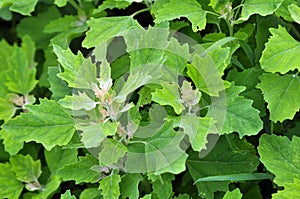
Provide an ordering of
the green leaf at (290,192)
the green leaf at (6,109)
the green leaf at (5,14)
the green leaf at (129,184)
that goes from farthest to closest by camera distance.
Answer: the green leaf at (5,14) → the green leaf at (6,109) → the green leaf at (129,184) → the green leaf at (290,192)

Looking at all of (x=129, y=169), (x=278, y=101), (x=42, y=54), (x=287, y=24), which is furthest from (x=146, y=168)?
(x=42, y=54)

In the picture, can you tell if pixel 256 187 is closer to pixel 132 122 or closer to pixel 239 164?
pixel 239 164

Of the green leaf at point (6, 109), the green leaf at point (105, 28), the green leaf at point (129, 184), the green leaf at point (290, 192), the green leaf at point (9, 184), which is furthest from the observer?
the green leaf at point (6, 109)

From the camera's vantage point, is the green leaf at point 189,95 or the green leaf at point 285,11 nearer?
the green leaf at point 189,95

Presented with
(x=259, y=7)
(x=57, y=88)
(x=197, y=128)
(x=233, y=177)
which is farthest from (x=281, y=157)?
(x=57, y=88)

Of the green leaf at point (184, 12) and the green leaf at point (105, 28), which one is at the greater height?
the green leaf at point (184, 12)

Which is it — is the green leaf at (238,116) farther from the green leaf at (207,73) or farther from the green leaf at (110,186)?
the green leaf at (110,186)

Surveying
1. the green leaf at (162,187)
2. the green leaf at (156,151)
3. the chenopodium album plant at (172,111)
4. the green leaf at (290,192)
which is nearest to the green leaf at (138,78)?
the chenopodium album plant at (172,111)

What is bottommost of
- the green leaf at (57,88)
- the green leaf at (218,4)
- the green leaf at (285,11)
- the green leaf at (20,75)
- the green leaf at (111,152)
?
the green leaf at (20,75)

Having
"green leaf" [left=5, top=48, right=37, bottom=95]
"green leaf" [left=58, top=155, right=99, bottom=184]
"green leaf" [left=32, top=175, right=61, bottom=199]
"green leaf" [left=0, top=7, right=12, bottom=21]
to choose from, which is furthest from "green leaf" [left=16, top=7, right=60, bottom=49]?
"green leaf" [left=58, top=155, right=99, bottom=184]
